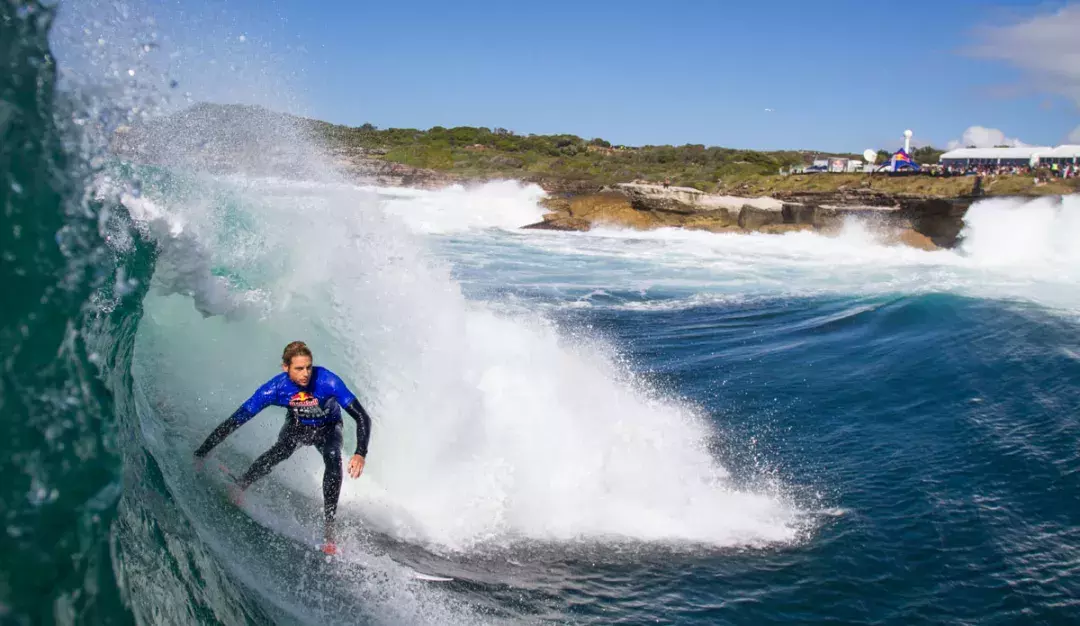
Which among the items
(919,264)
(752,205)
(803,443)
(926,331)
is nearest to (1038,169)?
(752,205)

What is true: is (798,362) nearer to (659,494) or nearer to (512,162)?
(659,494)

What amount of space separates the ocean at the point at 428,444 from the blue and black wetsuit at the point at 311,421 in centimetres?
43

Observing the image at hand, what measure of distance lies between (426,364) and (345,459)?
4.15ft

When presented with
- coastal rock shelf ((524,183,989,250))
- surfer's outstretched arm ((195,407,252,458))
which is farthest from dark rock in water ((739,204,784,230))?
surfer's outstretched arm ((195,407,252,458))

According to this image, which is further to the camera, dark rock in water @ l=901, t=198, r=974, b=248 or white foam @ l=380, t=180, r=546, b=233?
white foam @ l=380, t=180, r=546, b=233

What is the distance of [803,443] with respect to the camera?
9469 mm

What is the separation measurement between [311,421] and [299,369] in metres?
0.50

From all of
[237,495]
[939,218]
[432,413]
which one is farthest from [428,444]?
[939,218]

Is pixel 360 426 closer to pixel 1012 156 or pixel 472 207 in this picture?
pixel 472 207

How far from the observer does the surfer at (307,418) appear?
215 inches

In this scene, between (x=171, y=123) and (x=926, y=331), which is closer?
(x=171, y=123)

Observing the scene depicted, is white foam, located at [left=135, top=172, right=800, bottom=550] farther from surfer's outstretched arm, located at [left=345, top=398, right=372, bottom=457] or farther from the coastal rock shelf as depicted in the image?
the coastal rock shelf

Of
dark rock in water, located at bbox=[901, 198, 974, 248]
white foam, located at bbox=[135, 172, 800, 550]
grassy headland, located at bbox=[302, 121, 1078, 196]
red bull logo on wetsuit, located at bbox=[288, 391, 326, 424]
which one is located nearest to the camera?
red bull logo on wetsuit, located at bbox=[288, 391, 326, 424]

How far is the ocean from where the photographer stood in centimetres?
362
